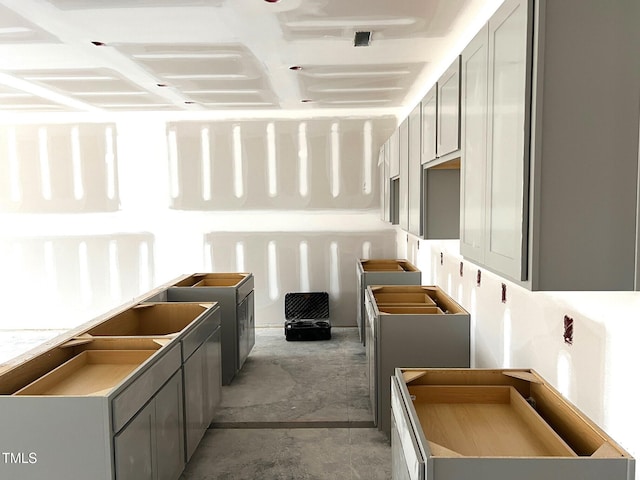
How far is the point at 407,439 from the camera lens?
166 cm

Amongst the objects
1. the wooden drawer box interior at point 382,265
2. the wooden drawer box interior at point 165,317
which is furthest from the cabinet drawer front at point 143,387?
the wooden drawer box interior at point 382,265

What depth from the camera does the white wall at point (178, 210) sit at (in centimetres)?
612

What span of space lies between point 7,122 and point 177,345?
5.02m

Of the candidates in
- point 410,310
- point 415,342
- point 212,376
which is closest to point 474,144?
point 415,342

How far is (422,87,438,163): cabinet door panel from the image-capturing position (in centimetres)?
254

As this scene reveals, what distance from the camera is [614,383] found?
5.02ft

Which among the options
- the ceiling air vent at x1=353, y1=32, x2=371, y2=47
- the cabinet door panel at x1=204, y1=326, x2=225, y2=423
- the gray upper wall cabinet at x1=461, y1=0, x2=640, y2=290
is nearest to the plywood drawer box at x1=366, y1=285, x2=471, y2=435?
the cabinet door panel at x1=204, y1=326, x2=225, y2=423

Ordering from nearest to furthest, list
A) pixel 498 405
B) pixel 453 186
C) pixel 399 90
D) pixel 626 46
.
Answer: pixel 626 46 < pixel 498 405 < pixel 453 186 < pixel 399 90

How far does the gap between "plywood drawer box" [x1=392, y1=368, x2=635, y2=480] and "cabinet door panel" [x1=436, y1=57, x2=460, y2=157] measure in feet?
3.27

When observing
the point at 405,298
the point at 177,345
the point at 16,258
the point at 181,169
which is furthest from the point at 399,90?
the point at 16,258

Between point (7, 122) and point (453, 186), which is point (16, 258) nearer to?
point (7, 122)

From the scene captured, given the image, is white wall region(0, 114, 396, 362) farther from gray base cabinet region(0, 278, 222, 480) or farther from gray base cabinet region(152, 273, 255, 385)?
gray base cabinet region(0, 278, 222, 480)

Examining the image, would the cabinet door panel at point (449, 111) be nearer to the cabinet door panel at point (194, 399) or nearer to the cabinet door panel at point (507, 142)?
the cabinet door panel at point (507, 142)

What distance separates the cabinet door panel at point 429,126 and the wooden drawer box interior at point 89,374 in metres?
1.84
